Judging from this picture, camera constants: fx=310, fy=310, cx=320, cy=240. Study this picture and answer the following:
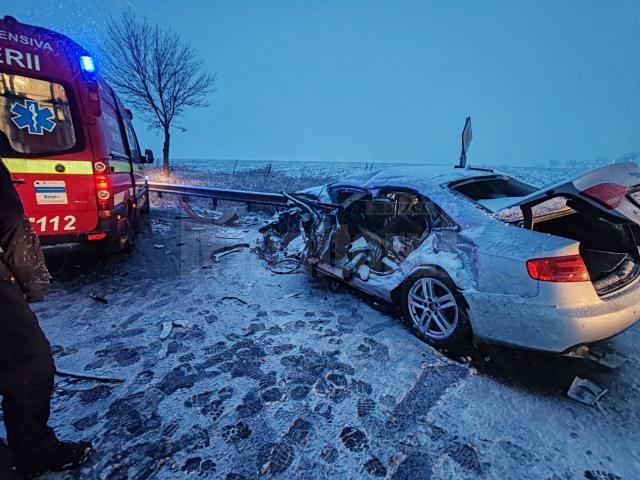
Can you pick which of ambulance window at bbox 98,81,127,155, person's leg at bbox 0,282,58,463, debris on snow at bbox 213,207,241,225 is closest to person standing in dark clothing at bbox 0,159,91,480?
person's leg at bbox 0,282,58,463

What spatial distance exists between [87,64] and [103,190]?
Answer: 1.39m

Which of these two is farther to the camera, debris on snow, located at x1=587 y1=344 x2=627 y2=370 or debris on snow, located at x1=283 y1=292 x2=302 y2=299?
debris on snow, located at x1=283 y1=292 x2=302 y2=299

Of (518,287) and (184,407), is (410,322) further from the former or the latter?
(184,407)

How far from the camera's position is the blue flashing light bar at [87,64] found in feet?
11.2

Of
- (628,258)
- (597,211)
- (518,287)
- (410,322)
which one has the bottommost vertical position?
(410,322)

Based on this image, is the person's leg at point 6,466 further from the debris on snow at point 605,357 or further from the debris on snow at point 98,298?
the debris on snow at point 605,357

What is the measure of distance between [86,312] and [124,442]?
209 centimetres

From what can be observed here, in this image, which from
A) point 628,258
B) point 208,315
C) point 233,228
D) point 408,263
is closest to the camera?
point 628,258

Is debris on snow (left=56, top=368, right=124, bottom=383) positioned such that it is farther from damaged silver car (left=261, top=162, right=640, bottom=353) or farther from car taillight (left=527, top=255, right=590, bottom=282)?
car taillight (left=527, top=255, right=590, bottom=282)

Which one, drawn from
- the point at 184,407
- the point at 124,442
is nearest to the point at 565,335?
the point at 184,407

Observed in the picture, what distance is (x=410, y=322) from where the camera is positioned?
2844mm

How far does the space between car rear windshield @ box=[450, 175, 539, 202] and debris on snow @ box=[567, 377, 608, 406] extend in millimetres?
1492

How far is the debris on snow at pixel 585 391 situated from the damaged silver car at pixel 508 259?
37 centimetres

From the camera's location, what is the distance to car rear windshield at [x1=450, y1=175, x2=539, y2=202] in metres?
2.75
